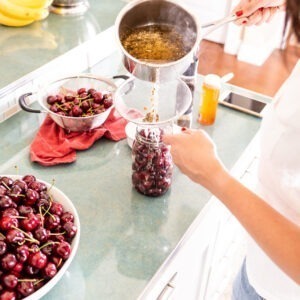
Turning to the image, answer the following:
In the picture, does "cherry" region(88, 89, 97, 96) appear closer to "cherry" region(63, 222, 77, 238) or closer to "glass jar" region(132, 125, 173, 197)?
"glass jar" region(132, 125, 173, 197)

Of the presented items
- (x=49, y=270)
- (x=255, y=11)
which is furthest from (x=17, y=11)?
(x=49, y=270)

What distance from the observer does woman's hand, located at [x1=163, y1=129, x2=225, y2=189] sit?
767 millimetres

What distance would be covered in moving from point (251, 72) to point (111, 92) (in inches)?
78.5

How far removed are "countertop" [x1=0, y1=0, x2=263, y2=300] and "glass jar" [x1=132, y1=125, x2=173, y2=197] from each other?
0.03 metres

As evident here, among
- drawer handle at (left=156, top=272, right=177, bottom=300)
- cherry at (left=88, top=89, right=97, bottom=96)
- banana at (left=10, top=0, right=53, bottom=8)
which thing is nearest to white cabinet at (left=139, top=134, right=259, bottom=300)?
drawer handle at (left=156, top=272, right=177, bottom=300)

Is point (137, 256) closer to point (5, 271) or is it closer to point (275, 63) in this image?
point (5, 271)

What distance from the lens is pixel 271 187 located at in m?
0.87

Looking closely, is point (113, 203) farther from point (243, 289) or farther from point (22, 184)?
point (243, 289)

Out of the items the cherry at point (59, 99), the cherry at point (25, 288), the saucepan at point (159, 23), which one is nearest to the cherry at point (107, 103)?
the cherry at point (59, 99)

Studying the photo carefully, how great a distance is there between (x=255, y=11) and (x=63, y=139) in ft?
1.91

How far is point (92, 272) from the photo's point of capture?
854mm

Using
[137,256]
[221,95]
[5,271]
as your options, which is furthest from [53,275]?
[221,95]

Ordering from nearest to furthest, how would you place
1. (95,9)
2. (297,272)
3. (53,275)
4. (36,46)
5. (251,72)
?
(297,272) → (53,275) → (36,46) → (95,9) → (251,72)

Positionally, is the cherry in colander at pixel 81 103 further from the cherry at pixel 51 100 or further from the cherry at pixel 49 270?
the cherry at pixel 49 270
